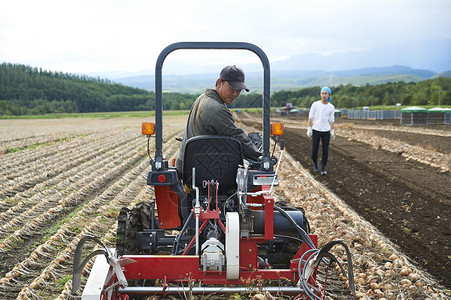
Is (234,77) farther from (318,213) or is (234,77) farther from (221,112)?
(318,213)

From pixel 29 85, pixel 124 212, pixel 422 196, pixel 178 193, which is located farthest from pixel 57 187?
pixel 29 85

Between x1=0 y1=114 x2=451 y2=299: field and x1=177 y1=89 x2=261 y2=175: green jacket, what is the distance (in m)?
1.84

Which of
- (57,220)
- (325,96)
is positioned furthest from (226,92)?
(325,96)

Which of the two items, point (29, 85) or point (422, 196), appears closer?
point (422, 196)

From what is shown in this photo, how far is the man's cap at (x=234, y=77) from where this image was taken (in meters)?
4.24

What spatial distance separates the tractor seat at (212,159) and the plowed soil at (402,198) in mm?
2690

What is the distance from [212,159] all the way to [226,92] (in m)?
0.71

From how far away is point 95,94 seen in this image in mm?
101875

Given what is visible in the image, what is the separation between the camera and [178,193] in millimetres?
4328

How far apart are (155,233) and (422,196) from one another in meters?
6.36

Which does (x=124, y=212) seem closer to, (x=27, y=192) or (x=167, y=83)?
(x=167, y=83)

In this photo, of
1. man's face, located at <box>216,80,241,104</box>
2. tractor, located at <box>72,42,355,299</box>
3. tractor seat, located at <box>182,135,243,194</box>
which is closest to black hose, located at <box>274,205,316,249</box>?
tractor, located at <box>72,42,355,299</box>

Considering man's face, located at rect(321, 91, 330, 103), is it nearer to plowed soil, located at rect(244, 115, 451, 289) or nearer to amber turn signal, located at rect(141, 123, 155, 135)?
plowed soil, located at rect(244, 115, 451, 289)

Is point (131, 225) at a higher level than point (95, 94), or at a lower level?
lower
